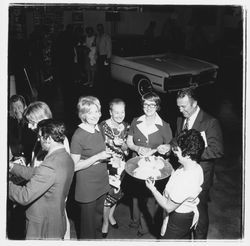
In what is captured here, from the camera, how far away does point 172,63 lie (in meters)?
8.95

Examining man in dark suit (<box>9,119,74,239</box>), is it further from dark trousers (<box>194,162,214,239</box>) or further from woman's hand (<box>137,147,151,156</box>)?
dark trousers (<box>194,162,214,239</box>)

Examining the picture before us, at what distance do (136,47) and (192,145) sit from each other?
290 inches

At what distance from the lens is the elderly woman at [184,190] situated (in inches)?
104

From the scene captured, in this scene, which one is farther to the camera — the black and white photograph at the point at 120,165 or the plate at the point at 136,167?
the plate at the point at 136,167

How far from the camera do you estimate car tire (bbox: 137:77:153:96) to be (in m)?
8.90

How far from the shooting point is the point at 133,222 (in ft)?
13.8

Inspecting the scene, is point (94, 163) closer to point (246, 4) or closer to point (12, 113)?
point (12, 113)

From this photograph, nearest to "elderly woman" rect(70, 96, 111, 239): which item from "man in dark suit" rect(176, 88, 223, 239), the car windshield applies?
"man in dark suit" rect(176, 88, 223, 239)

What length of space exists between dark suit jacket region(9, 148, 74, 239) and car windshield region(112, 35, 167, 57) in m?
7.26

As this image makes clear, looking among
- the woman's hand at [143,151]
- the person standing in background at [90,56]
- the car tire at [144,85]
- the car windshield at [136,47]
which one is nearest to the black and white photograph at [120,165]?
the woman's hand at [143,151]

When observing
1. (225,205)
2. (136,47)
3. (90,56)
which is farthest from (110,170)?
(90,56)

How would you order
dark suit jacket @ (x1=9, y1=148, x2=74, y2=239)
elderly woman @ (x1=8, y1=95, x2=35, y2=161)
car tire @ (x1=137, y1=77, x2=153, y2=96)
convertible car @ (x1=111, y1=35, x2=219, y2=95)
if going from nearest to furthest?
dark suit jacket @ (x1=9, y1=148, x2=74, y2=239), elderly woman @ (x1=8, y1=95, x2=35, y2=161), convertible car @ (x1=111, y1=35, x2=219, y2=95), car tire @ (x1=137, y1=77, x2=153, y2=96)

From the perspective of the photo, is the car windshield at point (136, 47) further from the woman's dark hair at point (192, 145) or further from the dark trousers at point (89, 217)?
the woman's dark hair at point (192, 145)

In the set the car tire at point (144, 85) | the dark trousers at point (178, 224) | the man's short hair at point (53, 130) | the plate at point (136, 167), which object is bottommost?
the dark trousers at point (178, 224)
